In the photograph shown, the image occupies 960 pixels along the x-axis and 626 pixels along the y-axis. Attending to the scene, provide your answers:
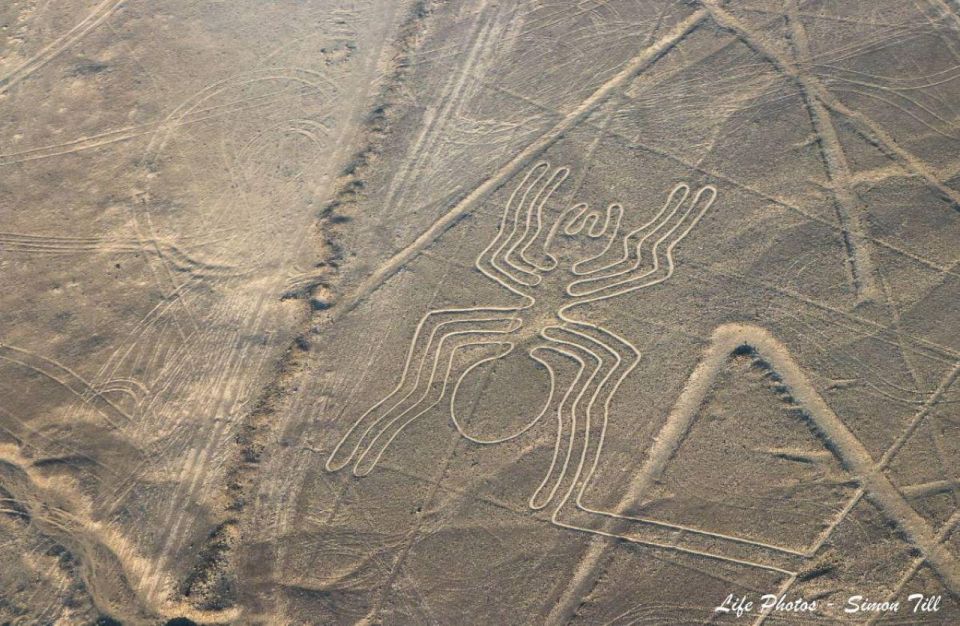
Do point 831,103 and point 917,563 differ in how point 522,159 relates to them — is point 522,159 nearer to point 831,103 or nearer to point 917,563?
point 831,103

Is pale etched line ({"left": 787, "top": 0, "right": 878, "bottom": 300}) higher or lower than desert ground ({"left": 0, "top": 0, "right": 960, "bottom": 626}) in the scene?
higher

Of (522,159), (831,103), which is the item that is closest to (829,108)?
(831,103)

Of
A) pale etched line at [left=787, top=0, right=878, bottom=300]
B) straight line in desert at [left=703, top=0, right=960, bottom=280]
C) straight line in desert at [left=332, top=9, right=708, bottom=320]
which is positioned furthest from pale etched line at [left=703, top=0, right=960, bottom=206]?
straight line in desert at [left=332, top=9, right=708, bottom=320]

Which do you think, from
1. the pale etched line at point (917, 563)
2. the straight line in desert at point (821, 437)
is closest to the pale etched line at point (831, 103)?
the straight line in desert at point (821, 437)

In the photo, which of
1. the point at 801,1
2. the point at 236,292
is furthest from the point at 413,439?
the point at 801,1

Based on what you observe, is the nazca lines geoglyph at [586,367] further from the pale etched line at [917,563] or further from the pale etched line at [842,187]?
the pale etched line at [842,187]

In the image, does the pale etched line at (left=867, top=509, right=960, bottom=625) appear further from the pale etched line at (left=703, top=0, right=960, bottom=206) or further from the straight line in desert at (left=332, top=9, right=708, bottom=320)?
the straight line in desert at (left=332, top=9, right=708, bottom=320)

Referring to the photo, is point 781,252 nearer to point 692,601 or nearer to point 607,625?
point 692,601

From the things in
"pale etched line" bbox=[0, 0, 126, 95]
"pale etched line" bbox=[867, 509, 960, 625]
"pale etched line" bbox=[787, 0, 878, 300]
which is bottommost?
"pale etched line" bbox=[867, 509, 960, 625]
